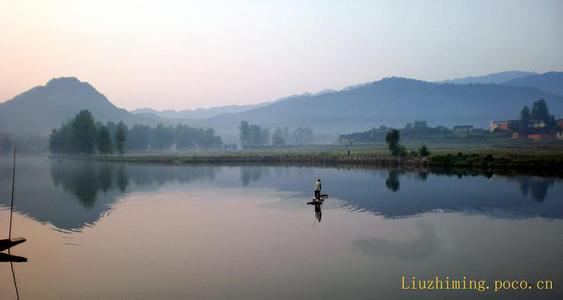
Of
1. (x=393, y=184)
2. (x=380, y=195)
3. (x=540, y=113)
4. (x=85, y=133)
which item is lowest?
(x=380, y=195)

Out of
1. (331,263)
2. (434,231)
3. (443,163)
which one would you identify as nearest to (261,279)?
(331,263)

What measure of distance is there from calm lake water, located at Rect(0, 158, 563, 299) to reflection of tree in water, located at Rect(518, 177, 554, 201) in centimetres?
62

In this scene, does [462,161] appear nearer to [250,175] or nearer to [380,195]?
[250,175]

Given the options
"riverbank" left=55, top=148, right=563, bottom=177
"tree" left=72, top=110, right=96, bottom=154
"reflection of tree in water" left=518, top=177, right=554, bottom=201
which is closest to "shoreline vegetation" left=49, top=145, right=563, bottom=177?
"riverbank" left=55, top=148, right=563, bottom=177

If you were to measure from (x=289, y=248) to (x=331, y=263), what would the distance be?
371 cm

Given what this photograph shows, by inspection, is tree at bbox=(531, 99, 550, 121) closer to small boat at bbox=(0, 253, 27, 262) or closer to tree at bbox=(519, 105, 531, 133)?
tree at bbox=(519, 105, 531, 133)

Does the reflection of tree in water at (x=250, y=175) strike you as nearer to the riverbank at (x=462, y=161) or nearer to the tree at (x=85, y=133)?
the riverbank at (x=462, y=161)

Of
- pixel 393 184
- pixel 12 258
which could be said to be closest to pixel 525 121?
pixel 393 184

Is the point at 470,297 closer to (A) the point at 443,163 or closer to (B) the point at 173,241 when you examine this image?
(B) the point at 173,241

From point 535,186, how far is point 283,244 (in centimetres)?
3802

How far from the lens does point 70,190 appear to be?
61.7 m

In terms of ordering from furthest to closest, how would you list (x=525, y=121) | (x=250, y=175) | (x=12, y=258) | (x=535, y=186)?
(x=525, y=121) < (x=250, y=175) < (x=535, y=186) < (x=12, y=258)

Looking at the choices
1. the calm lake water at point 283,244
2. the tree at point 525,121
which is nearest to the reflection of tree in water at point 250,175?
the calm lake water at point 283,244

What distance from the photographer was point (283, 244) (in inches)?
1097
